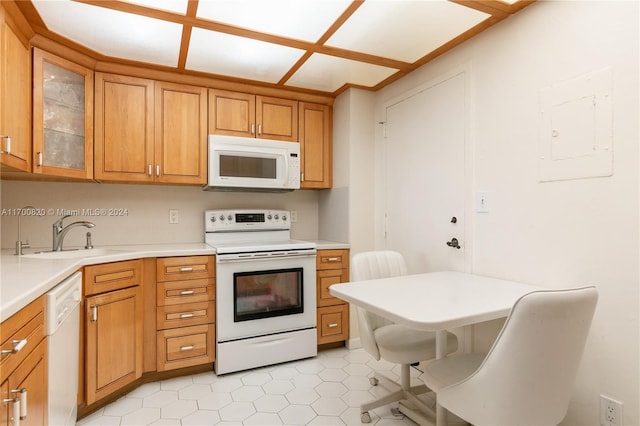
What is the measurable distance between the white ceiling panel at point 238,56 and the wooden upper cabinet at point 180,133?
263 mm

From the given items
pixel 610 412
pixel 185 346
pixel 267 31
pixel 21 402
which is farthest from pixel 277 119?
pixel 610 412

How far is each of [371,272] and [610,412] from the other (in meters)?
1.28

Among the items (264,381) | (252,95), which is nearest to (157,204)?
(252,95)

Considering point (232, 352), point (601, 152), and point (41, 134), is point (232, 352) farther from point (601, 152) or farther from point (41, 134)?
point (601, 152)

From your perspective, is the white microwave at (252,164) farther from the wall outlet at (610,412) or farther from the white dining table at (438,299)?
the wall outlet at (610,412)

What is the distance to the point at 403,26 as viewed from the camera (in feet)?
6.68

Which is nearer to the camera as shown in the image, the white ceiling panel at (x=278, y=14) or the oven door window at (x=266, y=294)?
the white ceiling panel at (x=278, y=14)

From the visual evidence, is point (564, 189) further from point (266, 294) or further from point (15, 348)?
point (15, 348)

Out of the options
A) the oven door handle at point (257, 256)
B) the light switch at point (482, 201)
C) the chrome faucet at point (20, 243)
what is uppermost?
the light switch at point (482, 201)

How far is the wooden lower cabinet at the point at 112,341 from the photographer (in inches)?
78.8

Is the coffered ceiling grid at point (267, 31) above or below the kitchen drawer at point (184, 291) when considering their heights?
above

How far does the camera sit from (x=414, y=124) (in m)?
2.69

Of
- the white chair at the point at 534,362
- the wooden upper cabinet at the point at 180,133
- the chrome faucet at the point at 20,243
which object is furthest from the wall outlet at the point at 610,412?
the chrome faucet at the point at 20,243

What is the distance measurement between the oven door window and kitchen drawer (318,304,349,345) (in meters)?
0.26
